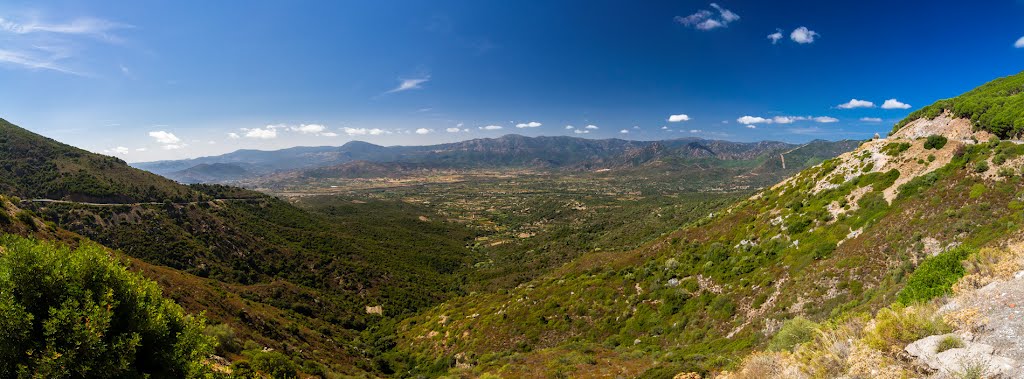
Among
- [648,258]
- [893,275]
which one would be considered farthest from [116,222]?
[893,275]

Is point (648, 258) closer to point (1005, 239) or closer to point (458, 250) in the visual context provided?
point (1005, 239)

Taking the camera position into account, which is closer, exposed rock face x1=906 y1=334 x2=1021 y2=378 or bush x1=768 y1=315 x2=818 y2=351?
exposed rock face x1=906 y1=334 x2=1021 y2=378

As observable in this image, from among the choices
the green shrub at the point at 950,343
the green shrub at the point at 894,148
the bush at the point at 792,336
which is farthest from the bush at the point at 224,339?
the green shrub at the point at 894,148

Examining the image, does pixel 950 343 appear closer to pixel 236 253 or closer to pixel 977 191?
pixel 977 191

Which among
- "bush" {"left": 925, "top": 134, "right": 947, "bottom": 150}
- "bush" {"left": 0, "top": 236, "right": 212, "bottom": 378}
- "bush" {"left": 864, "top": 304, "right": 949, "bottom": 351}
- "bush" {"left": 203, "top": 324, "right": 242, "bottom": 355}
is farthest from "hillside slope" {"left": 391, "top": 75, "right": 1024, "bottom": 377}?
"bush" {"left": 0, "top": 236, "right": 212, "bottom": 378}

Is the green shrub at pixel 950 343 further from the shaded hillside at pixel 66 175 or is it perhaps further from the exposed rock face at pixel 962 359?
the shaded hillside at pixel 66 175

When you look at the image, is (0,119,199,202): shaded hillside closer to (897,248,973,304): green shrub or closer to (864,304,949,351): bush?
(864,304,949,351): bush
